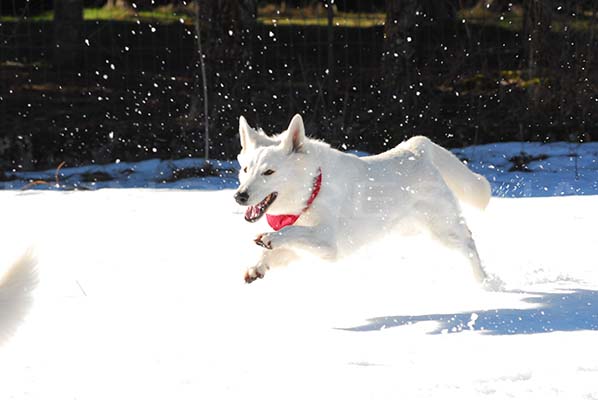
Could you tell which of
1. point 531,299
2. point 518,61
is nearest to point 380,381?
point 531,299

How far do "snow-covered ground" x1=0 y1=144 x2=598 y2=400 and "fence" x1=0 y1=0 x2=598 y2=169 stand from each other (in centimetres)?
231

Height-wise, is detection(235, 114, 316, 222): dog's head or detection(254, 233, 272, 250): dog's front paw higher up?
detection(235, 114, 316, 222): dog's head

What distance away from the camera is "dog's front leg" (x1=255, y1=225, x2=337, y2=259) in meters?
4.74

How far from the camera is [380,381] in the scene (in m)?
3.63

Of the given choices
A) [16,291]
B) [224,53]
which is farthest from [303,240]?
[224,53]

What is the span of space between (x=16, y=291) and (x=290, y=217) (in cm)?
247

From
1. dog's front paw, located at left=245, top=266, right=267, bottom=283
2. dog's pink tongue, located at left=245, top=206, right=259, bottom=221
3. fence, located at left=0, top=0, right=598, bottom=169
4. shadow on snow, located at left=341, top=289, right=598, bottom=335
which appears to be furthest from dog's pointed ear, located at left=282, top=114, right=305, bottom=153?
fence, located at left=0, top=0, right=598, bottom=169

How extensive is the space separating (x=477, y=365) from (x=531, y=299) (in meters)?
1.19

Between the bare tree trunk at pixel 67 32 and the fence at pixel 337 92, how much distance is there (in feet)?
0.15

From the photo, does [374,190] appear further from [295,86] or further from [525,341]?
[295,86]

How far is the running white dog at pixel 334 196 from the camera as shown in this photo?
15.9 ft

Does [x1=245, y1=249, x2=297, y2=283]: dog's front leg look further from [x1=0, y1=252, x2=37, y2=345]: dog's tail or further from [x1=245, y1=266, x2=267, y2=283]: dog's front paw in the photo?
[x1=0, y1=252, x2=37, y2=345]: dog's tail

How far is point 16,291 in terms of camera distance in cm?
262

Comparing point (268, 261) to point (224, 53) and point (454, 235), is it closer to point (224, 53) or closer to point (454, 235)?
point (454, 235)
